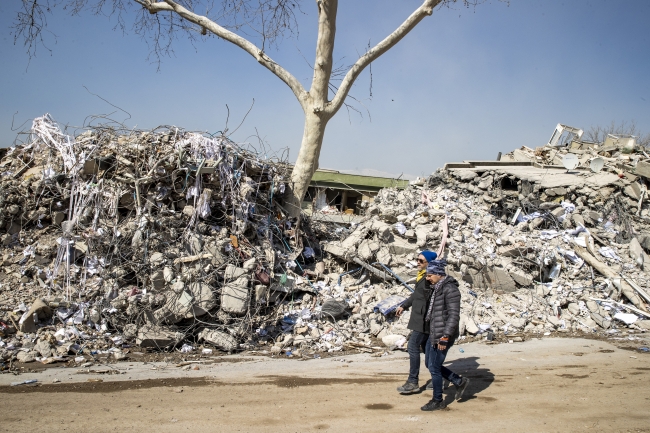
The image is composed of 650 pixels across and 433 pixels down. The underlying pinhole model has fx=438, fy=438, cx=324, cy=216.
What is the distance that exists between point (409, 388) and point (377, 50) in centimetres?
674

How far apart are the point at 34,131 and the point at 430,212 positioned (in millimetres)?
7876

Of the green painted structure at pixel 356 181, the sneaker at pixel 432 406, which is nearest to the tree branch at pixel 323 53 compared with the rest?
the sneaker at pixel 432 406

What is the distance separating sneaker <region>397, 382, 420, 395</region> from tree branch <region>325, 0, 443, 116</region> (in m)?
5.78

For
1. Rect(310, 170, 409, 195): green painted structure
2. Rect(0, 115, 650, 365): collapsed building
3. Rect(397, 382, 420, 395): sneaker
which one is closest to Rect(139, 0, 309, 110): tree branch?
Rect(0, 115, 650, 365): collapsed building

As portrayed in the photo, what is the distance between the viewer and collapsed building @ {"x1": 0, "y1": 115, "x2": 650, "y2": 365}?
19.9 feet

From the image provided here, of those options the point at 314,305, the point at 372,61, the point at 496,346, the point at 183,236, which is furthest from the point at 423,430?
the point at 372,61

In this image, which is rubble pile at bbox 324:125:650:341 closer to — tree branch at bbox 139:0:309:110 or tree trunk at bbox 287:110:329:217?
tree trunk at bbox 287:110:329:217

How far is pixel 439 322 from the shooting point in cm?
416

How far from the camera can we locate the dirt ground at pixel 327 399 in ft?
12.2

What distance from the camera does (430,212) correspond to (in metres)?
9.58

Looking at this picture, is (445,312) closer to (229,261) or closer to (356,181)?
(229,261)

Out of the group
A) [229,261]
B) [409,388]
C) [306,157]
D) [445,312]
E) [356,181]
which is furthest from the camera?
[356,181]

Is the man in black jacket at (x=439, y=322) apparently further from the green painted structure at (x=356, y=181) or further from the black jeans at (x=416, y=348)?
the green painted structure at (x=356, y=181)

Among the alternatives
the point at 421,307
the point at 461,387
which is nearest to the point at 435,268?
the point at 421,307
